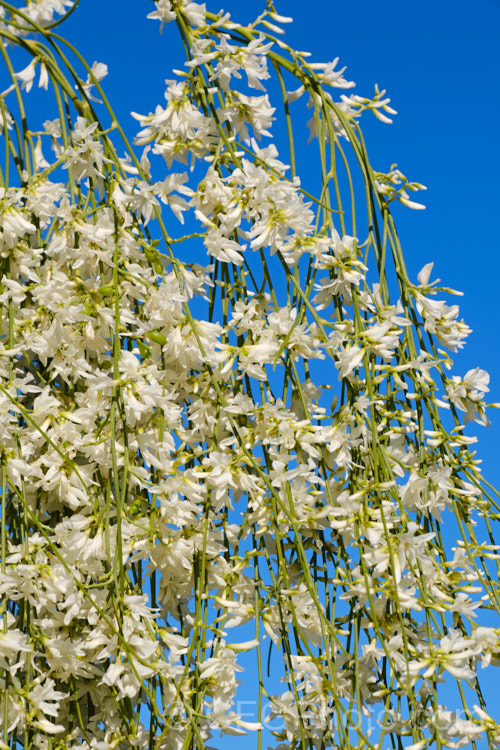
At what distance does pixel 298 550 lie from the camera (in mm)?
1189

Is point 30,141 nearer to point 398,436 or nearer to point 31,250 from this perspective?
point 31,250

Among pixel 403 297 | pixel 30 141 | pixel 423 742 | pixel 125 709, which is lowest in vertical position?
pixel 423 742

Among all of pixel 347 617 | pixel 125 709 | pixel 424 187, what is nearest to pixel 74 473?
pixel 125 709

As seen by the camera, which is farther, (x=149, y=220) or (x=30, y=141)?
(x=30, y=141)

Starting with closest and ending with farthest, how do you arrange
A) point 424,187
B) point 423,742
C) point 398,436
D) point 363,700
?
point 423,742
point 363,700
point 398,436
point 424,187

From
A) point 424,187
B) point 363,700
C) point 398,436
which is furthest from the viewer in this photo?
point 424,187

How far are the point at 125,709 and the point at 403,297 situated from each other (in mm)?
809

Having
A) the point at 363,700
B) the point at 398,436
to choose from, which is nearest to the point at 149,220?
the point at 398,436

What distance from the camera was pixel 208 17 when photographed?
146 centimetres

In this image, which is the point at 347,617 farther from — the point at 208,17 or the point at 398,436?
the point at 208,17

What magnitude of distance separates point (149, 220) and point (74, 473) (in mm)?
415

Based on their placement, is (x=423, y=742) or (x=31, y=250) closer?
(x=423, y=742)

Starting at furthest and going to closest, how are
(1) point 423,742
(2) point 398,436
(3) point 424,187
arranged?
(3) point 424,187 < (2) point 398,436 < (1) point 423,742

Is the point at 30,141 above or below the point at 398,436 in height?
above
